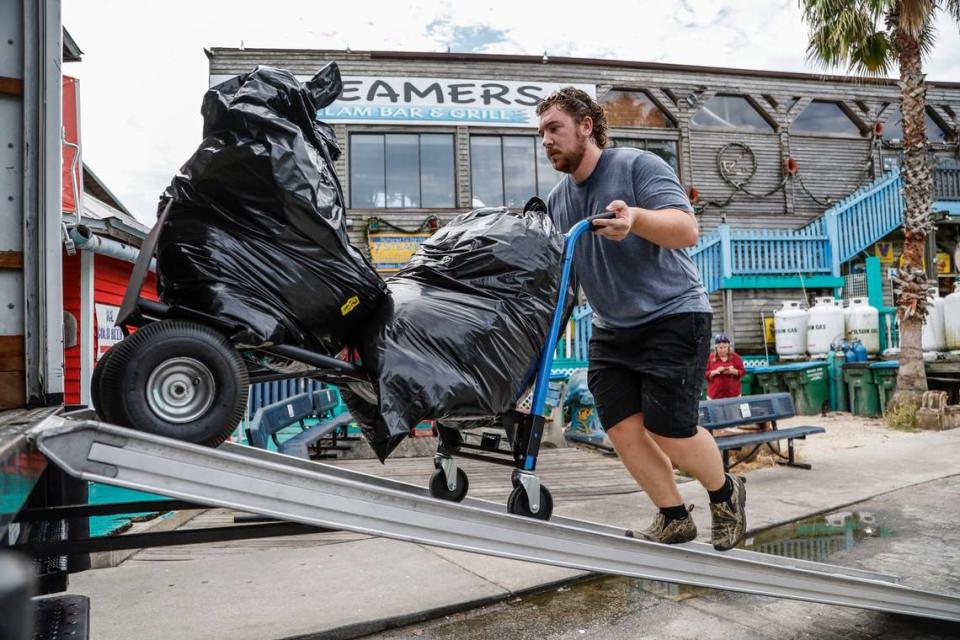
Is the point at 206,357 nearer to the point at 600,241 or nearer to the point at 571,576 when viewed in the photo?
the point at 600,241

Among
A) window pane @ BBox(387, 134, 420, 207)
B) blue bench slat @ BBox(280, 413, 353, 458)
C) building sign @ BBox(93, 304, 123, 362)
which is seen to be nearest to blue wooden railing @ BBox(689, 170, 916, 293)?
window pane @ BBox(387, 134, 420, 207)

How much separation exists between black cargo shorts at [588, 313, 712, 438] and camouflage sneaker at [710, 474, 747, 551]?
35 cm

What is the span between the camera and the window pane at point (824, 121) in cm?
1817

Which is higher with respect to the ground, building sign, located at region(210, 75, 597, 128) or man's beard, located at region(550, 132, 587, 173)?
building sign, located at region(210, 75, 597, 128)

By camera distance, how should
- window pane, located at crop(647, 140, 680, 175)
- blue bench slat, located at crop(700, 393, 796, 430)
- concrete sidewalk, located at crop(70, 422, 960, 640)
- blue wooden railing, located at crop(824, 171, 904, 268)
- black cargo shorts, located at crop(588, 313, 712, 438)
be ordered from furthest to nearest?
window pane, located at crop(647, 140, 680, 175)
blue wooden railing, located at crop(824, 171, 904, 268)
blue bench slat, located at crop(700, 393, 796, 430)
concrete sidewalk, located at crop(70, 422, 960, 640)
black cargo shorts, located at crop(588, 313, 712, 438)

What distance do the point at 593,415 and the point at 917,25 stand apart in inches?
293

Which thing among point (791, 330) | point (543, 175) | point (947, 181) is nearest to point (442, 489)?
point (791, 330)

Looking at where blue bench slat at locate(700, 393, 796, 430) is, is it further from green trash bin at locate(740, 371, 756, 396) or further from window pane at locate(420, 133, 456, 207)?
window pane at locate(420, 133, 456, 207)

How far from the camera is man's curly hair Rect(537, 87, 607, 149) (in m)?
2.62

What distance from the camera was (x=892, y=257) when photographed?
1686cm

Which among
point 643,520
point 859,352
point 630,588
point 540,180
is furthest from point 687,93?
point 630,588

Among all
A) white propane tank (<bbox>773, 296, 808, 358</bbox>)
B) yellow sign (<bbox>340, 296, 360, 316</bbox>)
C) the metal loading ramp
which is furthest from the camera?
white propane tank (<bbox>773, 296, 808, 358</bbox>)

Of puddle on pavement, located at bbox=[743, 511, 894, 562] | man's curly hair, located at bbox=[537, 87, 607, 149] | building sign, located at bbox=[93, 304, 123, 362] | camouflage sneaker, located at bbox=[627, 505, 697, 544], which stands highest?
man's curly hair, located at bbox=[537, 87, 607, 149]

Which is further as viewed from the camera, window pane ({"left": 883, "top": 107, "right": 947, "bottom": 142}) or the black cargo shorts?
Answer: window pane ({"left": 883, "top": 107, "right": 947, "bottom": 142})
